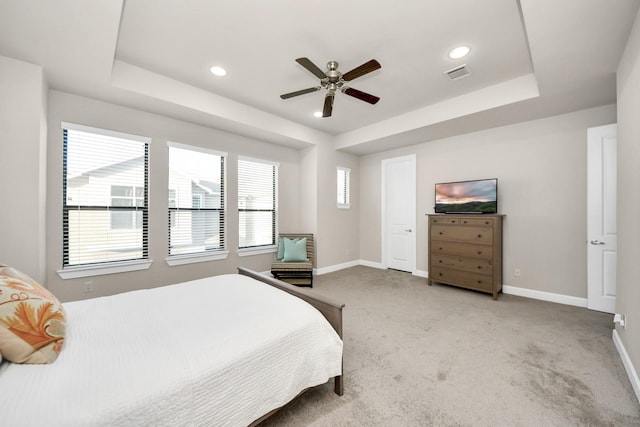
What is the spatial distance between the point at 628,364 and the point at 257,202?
458 cm

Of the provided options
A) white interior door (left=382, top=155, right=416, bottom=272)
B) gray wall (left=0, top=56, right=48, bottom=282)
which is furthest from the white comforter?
white interior door (left=382, top=155, right=416, bottom=272)

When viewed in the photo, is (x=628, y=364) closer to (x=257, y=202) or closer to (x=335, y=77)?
(x=335, y=77)

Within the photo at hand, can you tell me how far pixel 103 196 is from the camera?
3.08m

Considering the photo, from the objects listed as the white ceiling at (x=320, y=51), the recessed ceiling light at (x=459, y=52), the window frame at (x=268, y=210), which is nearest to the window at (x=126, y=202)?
the white ceiling at (x=320, y=51)

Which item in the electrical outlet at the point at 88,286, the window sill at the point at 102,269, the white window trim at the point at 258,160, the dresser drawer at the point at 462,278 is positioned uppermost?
the white window trim at the point at 258,160

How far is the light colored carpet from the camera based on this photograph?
5.17 feet

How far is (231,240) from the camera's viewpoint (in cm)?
419

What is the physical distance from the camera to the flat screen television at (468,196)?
12.5 feet

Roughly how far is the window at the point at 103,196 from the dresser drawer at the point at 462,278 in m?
4.33

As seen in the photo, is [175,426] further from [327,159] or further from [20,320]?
[327,159]

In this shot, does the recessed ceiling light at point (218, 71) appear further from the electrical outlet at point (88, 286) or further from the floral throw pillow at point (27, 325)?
the electrical outlet at point (88, 286)

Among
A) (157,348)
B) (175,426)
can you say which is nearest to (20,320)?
(157,348)

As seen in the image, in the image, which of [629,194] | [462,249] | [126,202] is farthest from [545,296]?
[126,202]

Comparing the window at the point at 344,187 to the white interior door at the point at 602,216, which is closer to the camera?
the white interior door at the point at 602,216
